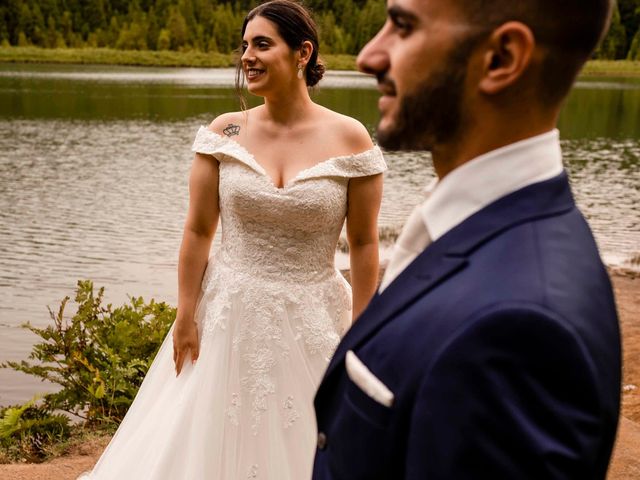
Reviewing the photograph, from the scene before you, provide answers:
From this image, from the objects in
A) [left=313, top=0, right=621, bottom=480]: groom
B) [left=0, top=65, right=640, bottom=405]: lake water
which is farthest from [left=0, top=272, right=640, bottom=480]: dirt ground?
[left=313, top=0, right=621, bottom=480]: groom

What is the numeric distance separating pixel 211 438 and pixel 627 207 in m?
14.4

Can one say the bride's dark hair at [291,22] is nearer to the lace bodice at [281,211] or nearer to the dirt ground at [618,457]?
the lace bodice at [281,211]

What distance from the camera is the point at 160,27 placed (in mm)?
100812

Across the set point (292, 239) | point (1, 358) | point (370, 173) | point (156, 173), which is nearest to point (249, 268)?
point (292, 239)

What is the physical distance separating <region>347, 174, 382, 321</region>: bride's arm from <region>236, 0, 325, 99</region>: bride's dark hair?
587mm

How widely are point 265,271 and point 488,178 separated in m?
2.27

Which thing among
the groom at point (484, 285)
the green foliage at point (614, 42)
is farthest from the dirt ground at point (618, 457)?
the green foliage at point (614, 42)

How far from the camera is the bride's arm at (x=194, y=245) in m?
3.28

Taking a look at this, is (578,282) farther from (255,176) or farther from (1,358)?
(1,358)

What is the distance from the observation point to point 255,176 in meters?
3.19

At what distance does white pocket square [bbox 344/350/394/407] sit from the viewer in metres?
1.12

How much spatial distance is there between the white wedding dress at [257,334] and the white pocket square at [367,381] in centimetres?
203

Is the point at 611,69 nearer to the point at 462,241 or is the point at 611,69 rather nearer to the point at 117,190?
A: the point at 117,190

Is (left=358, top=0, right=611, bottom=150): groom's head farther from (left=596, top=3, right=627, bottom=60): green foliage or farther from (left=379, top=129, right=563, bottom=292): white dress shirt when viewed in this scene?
(left=596, top=3, right=627, bottom=60): green foliage
